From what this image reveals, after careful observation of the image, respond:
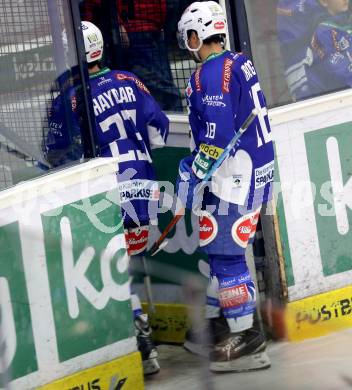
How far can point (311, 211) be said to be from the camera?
24.5ft

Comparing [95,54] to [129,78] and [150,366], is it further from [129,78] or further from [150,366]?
[150,366]

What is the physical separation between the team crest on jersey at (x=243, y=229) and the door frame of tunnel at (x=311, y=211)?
378mm

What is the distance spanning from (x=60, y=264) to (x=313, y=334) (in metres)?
1.83

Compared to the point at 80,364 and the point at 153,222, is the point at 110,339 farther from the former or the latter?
the point at 153,222

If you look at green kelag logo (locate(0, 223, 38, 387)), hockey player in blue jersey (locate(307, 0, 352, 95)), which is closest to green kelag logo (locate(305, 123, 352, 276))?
hockey player in blue jersey (locate(307, 0, 352, 95))

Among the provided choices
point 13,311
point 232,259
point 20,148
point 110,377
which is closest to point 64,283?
point 13,311

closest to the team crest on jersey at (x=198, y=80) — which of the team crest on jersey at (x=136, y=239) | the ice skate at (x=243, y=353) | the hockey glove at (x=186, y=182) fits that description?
the hockey glove at (x=186, y=182)

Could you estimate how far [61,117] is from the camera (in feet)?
21.3

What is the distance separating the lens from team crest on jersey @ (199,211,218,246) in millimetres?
6957

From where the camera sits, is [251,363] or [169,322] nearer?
[251,363]

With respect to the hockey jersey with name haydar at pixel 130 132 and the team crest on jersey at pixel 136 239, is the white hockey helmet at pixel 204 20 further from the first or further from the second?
the team crest on jersey at pixel 136 239

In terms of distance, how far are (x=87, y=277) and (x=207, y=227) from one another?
31.0 inches

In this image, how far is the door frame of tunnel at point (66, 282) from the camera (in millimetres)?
6188

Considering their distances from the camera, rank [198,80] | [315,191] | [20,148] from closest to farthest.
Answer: [20,148]
[198,80]
[315,191]
